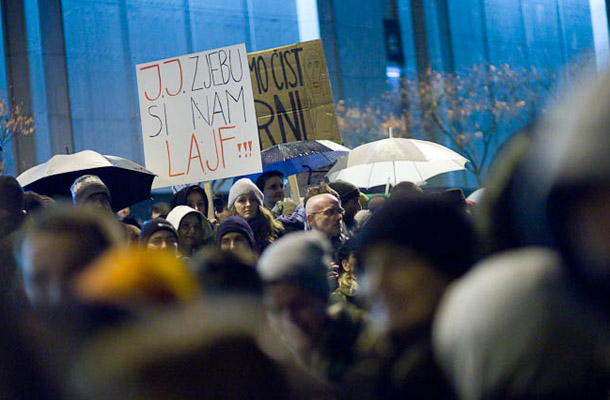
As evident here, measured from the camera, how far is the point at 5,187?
10.3 feet

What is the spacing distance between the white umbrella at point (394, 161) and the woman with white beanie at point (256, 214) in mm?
2562

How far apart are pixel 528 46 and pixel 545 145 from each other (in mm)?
31388

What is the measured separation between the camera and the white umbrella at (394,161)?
760 centimetres

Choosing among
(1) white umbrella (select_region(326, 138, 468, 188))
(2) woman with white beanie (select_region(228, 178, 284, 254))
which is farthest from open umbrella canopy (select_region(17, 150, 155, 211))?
(1) white umbrella (select_region(326, 138, 468, 188))

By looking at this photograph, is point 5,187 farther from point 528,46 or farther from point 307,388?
point 528,46

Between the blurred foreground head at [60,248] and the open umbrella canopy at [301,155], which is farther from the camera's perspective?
the open umbrella canopy at [301,155]

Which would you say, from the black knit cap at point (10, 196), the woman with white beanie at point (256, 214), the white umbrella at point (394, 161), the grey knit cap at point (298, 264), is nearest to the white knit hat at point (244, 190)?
the woman with white beanie at point (256, 214)

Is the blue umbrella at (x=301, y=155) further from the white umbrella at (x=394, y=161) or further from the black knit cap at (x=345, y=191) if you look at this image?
the black knit cap at (x=345, y=191)

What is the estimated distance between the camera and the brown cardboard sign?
24.4 ft

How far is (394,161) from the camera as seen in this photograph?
7848mm

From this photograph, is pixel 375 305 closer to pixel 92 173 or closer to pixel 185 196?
pixel 185 196

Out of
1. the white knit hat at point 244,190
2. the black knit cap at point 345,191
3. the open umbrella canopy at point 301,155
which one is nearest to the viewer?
the white knit hat at point 244,190

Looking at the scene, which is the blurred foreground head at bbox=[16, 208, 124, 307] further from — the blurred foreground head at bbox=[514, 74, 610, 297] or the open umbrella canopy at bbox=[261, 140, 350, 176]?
the open umbrella canopy at bbox=[261, 140, 350, 176]

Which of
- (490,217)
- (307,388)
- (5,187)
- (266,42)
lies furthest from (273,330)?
(266,42)
